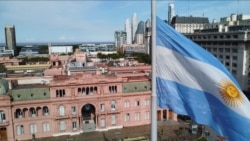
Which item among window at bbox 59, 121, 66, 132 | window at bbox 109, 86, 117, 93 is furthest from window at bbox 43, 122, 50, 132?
window at bbox 109, 86, 117, 93

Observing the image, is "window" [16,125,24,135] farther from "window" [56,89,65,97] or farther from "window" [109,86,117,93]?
"window" [109,86,117,93]

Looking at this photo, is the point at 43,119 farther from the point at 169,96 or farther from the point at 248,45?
the point at 248,45

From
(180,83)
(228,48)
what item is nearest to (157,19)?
(180,83)

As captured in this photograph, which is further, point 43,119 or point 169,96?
point 43,119

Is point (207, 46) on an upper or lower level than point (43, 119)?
upper

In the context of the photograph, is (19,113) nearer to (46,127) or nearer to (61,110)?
(46,127)

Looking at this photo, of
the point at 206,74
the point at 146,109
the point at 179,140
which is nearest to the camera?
the point at 206,74

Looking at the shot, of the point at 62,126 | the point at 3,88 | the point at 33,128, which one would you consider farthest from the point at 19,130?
the point at 3,88
